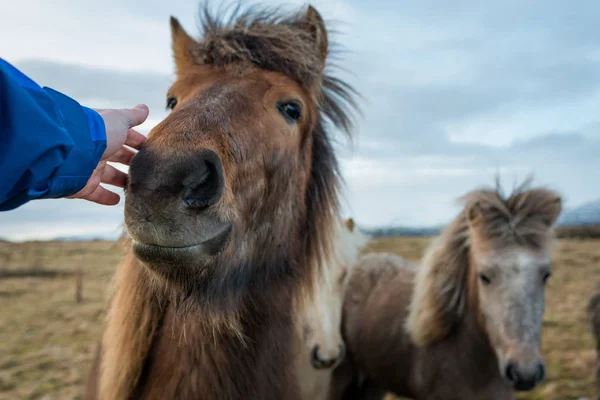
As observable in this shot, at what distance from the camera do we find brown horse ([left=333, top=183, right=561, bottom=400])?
341 centimetres

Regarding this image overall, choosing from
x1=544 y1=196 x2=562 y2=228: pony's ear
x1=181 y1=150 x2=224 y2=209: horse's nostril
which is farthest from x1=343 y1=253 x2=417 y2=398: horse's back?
x1=181 y1=150 x2=224 y2=209: horse's nostril

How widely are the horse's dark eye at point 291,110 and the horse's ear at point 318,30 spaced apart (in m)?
0.53

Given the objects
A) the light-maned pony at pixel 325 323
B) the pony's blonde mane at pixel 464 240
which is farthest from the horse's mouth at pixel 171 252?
the pony's blonde mane at pixel 464 240

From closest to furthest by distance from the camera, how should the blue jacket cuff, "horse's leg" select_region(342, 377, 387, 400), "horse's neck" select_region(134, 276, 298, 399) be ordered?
the blue jacket cuff, "horse's neck" select_region(134, 276, 298, 399), "horse's leg" select_region(342, 377, 387, 400)

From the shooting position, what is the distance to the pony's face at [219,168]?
136 centimetres

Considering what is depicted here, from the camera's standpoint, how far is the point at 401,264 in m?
5.77

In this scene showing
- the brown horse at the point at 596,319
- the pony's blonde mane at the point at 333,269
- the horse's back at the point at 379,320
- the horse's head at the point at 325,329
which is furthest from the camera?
the brown horse at the point at 596,319

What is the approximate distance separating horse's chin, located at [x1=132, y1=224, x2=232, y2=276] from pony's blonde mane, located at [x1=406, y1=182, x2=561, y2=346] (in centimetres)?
293

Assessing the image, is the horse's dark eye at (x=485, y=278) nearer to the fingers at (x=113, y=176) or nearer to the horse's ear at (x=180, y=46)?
the horse's ear at (x=180, y=46)

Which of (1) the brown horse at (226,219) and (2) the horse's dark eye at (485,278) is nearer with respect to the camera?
(1) the brown horse at (226,219)

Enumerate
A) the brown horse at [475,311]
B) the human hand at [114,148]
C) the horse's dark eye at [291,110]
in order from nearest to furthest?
1. the human hand at [114,148]
2. the horse's dark eye at [291,110]
3. the brown horse at [475,311]

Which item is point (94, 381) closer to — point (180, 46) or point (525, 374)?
point (180, 46)

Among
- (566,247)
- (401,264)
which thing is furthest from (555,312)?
(566,247)

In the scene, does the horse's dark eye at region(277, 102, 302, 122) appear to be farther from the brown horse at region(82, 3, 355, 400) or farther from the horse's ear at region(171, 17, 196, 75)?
the horse's ear at region(171, 17, 196, 75)
